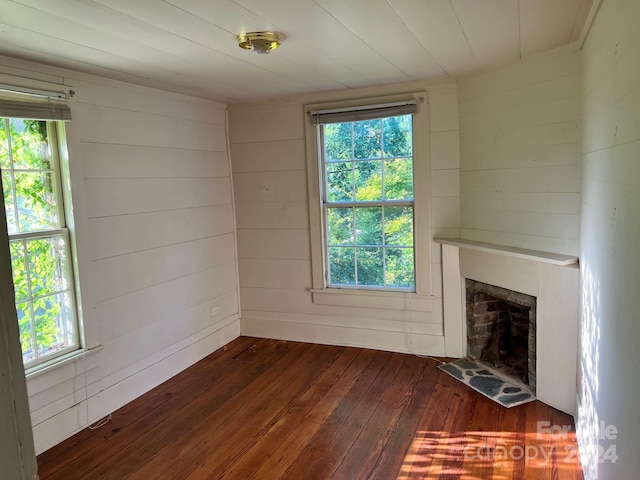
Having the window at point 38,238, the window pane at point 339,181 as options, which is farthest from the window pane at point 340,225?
the window at point 38,238

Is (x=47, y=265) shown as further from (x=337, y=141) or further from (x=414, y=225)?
(x=414, y=225)

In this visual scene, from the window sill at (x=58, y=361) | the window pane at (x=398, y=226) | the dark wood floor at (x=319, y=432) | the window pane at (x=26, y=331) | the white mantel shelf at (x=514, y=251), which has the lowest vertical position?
the dark wood floor at (x=319, y=432)

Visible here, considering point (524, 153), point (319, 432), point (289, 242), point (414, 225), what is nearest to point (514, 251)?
point (524, 153)

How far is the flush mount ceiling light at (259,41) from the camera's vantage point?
2270 mm

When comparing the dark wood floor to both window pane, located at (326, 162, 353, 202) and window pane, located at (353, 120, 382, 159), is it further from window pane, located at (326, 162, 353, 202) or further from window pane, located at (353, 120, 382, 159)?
window pane, located at (353, 120, 382, 159)

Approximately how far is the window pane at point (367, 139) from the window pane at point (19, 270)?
2.58m

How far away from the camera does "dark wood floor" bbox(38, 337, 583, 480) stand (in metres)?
2.48

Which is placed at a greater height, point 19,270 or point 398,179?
point 398,179

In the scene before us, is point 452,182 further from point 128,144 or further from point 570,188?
point 128,144

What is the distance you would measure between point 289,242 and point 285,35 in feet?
7.38

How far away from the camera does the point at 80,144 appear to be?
2.92m

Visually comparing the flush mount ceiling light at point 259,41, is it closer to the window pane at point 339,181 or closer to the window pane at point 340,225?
the window pane at point 339,181

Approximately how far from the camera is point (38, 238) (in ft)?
9.02

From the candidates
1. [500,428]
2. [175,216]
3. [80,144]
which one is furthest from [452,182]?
[80,144]
